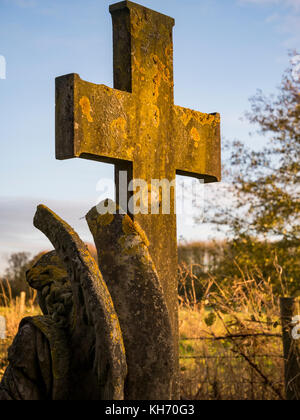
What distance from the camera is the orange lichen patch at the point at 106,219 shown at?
8.20 feet

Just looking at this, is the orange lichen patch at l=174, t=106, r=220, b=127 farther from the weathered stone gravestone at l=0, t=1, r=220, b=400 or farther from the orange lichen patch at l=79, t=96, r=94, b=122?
the orange lichen patch at l=79, t=96, r=94, b=122

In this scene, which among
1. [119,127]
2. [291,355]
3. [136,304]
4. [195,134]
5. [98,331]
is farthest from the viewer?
[291,355]

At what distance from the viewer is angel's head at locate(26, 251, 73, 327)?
247 cm

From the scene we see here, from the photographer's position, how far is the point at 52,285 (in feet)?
8.60

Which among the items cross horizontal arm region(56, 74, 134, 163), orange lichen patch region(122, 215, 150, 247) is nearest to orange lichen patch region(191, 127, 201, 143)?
cross horizontal arm region(56, 74, 134, 163)

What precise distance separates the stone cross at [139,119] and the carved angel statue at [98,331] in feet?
1.53

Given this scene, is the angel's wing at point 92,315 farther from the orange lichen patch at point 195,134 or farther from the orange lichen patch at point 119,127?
the orange lichen patch at point 195,134

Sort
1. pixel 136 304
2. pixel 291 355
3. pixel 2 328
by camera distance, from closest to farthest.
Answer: pixel 136 304 < pixel 291 355 < pixel 2 328

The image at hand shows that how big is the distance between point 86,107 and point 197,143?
3.10ft

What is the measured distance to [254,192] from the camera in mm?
10758

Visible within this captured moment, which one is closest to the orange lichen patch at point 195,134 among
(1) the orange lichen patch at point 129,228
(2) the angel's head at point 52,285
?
(1) the orange lichen patch at point 129,228

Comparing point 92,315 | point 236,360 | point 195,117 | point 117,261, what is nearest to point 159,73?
point 195,117

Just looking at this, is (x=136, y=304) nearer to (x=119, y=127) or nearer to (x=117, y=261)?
(x=117, y=261)
